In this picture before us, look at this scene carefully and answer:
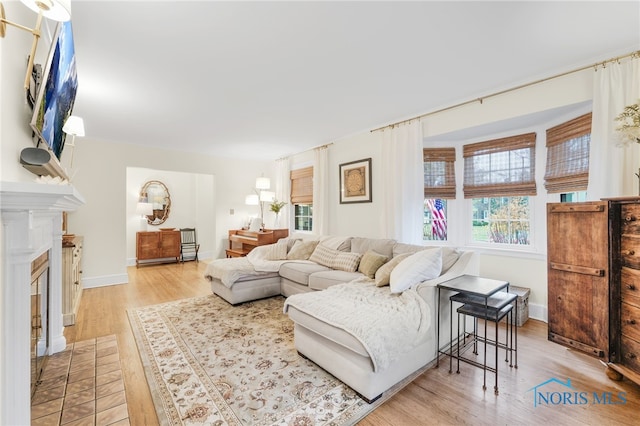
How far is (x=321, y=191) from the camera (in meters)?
5.02

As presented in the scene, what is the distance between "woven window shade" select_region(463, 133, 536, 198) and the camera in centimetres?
321

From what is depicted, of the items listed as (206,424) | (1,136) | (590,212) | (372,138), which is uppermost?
(372,138)

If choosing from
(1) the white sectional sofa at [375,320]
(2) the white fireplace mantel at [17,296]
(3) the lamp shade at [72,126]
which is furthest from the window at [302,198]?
(2) the white fireplace mantel at [17,296]

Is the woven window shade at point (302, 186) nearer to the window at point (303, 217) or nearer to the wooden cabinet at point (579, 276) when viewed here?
the window at point (303, 217)

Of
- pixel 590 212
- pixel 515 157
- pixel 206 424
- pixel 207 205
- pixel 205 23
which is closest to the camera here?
pixel 206 424

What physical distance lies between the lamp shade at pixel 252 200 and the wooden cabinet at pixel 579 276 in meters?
Result: 5.34

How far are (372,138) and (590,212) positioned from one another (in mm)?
2768

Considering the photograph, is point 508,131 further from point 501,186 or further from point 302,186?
point 302,186

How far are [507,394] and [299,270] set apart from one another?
235 cm

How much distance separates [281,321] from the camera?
3.06 meters

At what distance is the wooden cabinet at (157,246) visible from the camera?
20.4 ft

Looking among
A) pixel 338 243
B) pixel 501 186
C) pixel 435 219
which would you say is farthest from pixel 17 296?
pixel 501 186

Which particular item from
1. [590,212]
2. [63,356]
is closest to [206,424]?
[63,356]

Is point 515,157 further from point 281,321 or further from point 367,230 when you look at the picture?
point 281,321
